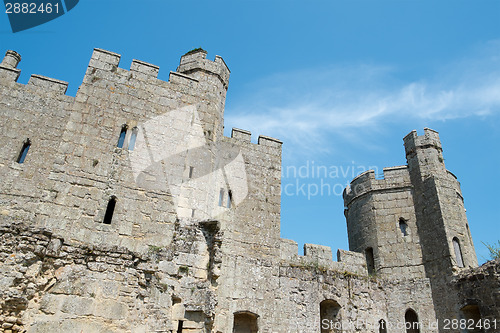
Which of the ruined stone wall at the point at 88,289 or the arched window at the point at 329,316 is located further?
the arched window at the point at 329,316

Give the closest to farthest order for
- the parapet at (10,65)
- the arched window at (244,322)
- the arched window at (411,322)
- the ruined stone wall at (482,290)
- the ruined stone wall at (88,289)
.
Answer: the ruined stone wall at (88,289) < the ruined stone wall at (482,290) < the arched window at (244,322) < the parapet at (10,65) < the arched window at (411,322)

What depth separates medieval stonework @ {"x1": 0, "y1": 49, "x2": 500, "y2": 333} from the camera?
6879mm

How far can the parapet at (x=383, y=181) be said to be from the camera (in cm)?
1551

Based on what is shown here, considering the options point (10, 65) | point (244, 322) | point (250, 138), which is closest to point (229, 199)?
point (250, 138)

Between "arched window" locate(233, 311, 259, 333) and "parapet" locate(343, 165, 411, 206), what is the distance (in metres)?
Result: 7.38

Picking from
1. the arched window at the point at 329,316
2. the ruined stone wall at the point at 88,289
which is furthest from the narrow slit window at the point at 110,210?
the arched window at the point at 329,316

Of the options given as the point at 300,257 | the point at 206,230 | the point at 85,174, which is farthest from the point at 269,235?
the point at 85,174

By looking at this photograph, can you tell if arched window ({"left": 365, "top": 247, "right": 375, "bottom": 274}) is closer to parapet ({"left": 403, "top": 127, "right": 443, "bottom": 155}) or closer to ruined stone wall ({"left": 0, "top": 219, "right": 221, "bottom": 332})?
parapet ({"left": 403, "top": 127, "right": 443, "bottom": 155})

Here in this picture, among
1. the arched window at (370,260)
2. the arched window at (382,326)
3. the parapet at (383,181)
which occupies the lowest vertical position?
the arched window at (382,326)

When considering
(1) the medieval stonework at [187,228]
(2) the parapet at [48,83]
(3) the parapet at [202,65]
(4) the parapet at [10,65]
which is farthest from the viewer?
(2) the parapet at [48,83]

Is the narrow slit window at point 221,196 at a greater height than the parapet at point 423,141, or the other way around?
the parapet at point 423,141

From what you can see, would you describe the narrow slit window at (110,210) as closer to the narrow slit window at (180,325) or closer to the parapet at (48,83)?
the narrow slit window at (180,325)

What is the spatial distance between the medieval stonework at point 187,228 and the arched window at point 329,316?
1.5 inches

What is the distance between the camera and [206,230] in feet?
28.1
